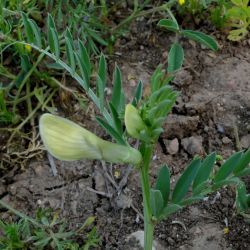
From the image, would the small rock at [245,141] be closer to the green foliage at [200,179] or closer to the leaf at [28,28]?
the green foliage at [200,179]

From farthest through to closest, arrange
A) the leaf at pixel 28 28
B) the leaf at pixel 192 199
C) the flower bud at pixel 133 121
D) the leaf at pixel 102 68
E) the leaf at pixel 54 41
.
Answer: the leaf at pixel 28 28, the leaf at pixel 54 41, the leaf at pixel 102 68, the leaf at pixel 192 199, the flower bud at pixel 133 121

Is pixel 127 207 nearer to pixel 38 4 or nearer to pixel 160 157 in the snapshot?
pixel 160 157

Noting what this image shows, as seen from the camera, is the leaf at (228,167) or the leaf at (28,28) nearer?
the leaf at (228,167)

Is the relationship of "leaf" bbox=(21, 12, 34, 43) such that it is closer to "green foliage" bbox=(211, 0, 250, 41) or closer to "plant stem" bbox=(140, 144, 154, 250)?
"plant stem" bbox=(140, 144, 154, 250)

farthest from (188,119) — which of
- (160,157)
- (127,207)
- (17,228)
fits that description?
(17,228)

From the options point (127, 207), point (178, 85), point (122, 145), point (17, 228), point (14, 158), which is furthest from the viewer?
point (178, 85)

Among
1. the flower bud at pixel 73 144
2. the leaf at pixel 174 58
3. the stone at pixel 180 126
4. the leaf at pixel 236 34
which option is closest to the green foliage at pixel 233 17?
the leaf at pixel 236 34

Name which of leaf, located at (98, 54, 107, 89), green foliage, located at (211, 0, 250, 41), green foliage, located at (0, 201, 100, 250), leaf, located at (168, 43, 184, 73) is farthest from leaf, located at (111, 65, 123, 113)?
green foliage, located at (211, 0, 250, 41)
